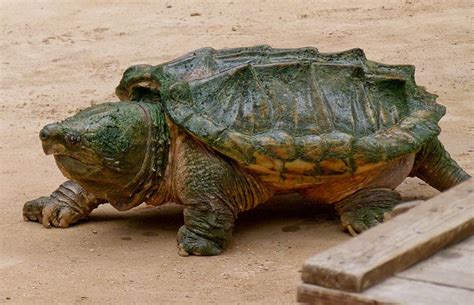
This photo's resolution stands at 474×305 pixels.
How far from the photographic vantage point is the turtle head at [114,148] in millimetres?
5836

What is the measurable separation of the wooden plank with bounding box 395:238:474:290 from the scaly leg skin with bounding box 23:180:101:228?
3448mm

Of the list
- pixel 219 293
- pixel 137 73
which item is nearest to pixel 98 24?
pixel 137 73

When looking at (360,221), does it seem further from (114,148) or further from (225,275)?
(114,148)

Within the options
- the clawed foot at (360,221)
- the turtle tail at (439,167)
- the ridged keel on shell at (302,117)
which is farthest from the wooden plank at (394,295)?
the turtle tail at (439,167)

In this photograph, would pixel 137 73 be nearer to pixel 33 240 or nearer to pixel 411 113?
pixel 33 240

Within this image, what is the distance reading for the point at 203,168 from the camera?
5.86 metres

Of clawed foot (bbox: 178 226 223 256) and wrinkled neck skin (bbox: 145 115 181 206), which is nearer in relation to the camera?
clawed foot (bbox: 178 226 223 256)

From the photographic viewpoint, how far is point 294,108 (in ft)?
19.5

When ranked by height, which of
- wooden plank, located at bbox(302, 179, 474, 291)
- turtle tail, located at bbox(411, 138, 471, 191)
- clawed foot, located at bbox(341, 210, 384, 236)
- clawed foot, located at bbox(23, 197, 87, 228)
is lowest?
clawed foot, located at bbox(23, 197, 87, 228)

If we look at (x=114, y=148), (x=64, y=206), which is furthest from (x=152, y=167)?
(x=64, y=206)

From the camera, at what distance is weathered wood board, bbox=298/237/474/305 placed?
289 centimetres

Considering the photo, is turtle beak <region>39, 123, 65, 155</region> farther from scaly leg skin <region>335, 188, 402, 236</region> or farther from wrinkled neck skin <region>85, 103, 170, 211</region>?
scaly leg skin <region>335, 188, 402, 236</region>

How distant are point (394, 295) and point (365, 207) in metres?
3.15

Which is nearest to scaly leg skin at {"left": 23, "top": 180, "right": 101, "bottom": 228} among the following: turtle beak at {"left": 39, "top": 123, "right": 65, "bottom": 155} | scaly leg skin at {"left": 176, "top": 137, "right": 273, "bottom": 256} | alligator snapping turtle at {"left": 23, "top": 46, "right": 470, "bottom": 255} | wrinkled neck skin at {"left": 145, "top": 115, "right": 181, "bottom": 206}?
alligator snapping turtle at {"left": 23, "top": 46, "right": 470, "bottom": 255}
